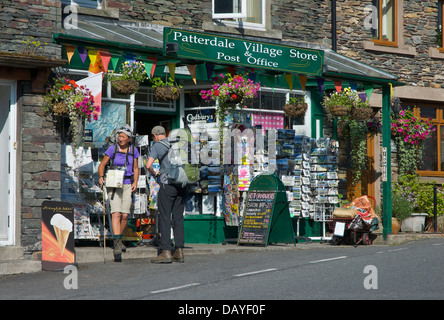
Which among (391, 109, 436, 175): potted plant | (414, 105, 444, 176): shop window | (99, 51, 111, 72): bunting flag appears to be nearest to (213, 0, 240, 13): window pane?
(99, 51, 111, 72): bunting flag

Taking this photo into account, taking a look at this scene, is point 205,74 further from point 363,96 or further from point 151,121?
point 363,96

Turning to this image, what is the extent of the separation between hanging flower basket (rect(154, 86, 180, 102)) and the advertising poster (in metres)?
3.41

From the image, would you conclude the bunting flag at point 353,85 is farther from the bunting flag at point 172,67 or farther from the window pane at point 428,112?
the bunting flag at point 172,67

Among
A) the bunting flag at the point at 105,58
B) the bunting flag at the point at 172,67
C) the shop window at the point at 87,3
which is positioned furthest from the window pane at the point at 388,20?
the bunting flag at the point at 105,58

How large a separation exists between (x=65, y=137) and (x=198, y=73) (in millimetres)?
2894

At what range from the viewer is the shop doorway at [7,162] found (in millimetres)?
11812

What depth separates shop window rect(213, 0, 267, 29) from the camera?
50.1 ft

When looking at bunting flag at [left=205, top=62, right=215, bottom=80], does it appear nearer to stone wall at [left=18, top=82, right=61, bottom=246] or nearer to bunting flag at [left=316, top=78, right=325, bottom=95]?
bunting flag at [left=316, top=78, right=325, bottom=95]

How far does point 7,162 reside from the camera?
1202 cm

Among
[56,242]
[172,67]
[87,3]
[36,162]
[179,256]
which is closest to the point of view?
[56,242]

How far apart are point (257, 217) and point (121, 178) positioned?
3134mm

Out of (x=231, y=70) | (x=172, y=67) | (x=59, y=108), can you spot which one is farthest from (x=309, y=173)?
(x=59, y=108)
